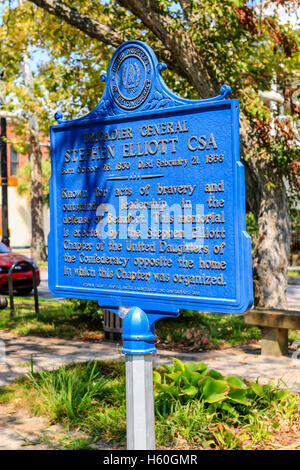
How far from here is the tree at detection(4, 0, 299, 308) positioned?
9.30 m

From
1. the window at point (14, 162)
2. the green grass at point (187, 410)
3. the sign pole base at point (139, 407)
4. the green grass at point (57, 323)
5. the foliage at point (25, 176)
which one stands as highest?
the window at point (14, 162)

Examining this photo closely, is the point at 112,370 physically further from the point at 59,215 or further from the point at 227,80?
the point at 227,80

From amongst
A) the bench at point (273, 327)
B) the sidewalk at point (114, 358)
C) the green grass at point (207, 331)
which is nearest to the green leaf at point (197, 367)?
the sidewalk at point (114, 358)

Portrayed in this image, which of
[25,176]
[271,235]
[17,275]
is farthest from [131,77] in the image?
[25,176]

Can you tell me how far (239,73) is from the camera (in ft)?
32.8

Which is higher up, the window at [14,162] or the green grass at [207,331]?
the window at [14,162]

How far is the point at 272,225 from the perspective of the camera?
1039 centimetres

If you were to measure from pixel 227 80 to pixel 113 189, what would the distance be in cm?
567

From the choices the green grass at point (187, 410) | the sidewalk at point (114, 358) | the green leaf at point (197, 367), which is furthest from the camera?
the sidewalk at point (114, 358)

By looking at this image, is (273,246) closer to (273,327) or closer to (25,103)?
(273,327)

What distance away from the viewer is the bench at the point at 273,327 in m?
8.56

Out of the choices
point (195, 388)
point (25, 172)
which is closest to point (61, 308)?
point (195, 388)

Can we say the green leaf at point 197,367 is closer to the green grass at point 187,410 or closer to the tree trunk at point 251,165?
the green grass at point 187,410

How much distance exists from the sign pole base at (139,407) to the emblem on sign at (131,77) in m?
1.88
